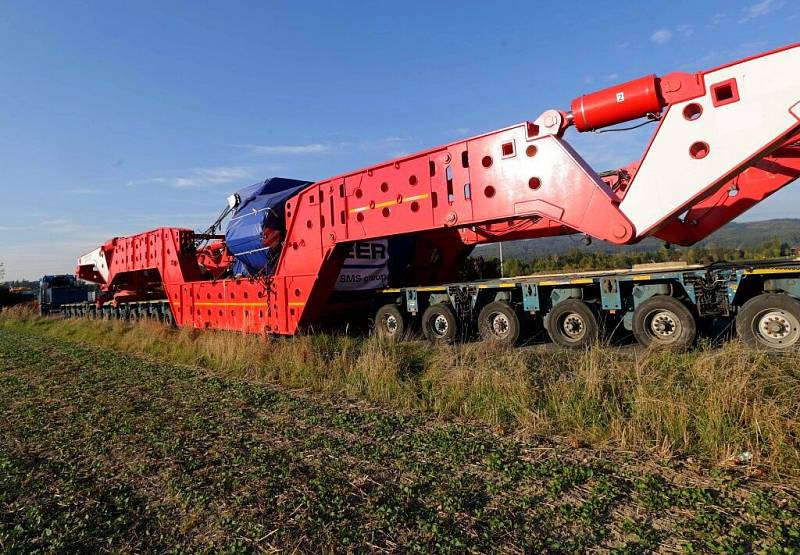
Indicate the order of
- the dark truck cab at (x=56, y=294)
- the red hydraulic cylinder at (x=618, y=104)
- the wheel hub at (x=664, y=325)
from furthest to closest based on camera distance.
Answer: the dark truck cab at (x=56, y=294) < the wheel hub at (x=664, y=325) < the red hydraulic cylinder at (x=618, y=104)

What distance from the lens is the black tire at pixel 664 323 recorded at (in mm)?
7227

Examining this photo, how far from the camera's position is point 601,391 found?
14.6ft

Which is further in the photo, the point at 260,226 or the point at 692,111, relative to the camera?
the point at 260,226

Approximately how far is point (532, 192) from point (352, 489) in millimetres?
4600

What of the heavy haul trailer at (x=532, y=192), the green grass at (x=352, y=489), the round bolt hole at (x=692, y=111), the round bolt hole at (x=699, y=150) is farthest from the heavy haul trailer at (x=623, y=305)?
the green grass at (x=352, y=489)

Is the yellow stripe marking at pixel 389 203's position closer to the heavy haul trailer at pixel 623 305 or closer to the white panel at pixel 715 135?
Result: the heavy haul trailer at pixel 623 305

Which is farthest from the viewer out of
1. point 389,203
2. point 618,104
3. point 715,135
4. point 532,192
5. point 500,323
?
point 500,323

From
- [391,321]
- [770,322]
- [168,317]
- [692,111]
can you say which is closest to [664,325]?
[770,322]

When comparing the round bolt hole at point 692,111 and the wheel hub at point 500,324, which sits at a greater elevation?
the round bolt hole at point 692,111

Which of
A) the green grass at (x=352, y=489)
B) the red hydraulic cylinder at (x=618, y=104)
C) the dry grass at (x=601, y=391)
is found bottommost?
the green grass at (x=352, y=489)

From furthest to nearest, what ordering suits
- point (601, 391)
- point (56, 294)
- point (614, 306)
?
point (56, 294), point (614, 306), point (601, 391)

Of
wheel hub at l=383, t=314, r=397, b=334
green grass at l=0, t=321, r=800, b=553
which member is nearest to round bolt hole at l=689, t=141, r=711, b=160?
green grass at l=0, t=321, r=800, b=553

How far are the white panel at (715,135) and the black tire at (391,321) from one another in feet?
18.4

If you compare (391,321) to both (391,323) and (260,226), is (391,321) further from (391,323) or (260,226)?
(260,226)
